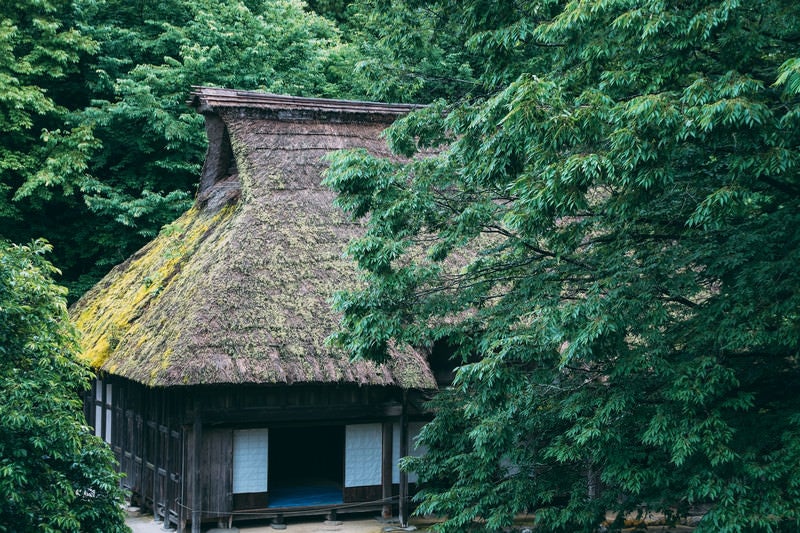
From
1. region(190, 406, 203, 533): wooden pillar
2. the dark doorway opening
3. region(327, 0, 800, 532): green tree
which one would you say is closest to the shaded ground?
region(190, 406, 203, 533): wooden pillar

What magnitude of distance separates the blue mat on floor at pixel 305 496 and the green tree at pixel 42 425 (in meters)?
4.50

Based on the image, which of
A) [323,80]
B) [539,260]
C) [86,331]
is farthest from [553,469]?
[323,80]

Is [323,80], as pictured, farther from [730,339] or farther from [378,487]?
[730,339]

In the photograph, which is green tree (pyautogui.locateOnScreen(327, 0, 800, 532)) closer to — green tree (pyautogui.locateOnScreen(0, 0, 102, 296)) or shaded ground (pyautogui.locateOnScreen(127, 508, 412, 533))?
shaded ground (pyautogui.locateOnScreen(127, 508, 412, 533))

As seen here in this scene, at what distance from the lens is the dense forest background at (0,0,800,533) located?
6703 mm

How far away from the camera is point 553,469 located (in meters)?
8.62

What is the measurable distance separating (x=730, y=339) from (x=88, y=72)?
19854 millimetres

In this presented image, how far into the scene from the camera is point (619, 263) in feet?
26.5

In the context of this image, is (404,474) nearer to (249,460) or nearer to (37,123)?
(249,460)

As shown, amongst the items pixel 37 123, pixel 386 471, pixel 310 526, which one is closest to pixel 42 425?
pixel 310 526

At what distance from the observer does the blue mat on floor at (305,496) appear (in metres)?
13.1

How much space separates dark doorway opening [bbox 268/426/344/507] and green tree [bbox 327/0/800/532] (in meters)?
5.57

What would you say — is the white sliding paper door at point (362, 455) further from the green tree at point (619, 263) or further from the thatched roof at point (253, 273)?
the green tree at point (619, 263)

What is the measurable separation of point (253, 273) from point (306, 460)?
18.5ft
